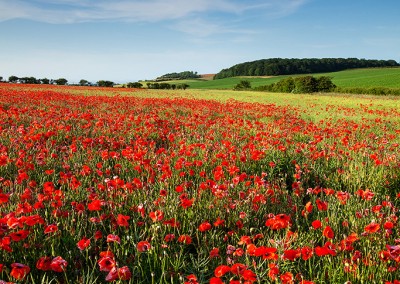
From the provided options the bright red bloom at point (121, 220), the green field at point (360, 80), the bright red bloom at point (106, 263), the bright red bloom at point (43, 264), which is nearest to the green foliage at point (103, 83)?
the green field at point (360, 80)

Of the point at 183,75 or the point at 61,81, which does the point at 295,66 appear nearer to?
the point at 183,75

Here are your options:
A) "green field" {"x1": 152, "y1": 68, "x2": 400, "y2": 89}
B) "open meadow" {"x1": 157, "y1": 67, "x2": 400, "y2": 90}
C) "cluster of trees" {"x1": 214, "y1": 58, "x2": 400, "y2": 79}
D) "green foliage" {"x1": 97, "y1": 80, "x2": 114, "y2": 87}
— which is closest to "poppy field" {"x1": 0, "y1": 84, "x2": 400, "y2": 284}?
"open meadow" {"x1": 157, "y1": 67, "x2": 400, "y2": 90}

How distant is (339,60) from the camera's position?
118 m

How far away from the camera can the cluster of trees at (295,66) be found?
4215 inches

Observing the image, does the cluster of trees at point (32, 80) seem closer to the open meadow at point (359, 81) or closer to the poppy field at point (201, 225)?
the open meadow at point (359, 81)

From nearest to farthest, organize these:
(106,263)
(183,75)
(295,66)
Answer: (106,263)
(295,66)
(183,75)

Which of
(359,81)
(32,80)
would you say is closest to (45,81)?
(32,80)

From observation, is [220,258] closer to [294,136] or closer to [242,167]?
[242,167]

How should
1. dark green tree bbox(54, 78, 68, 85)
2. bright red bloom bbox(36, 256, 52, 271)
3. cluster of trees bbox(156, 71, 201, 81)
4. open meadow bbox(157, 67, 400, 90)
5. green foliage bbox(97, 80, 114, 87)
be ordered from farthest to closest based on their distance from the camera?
1. cluster of trees bbox(156, 71, 201, 81)
2. green foliage bbox(97, 80, 114, 87)
3. dark green tree bbox(54, 78, 68, 85)
4. open meadow bbox(157, 67, 400, 90)
5. bright red bloom bbox(36, 256, 52, 271)

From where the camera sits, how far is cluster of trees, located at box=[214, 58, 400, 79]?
351ft

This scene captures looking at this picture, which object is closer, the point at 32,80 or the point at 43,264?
the point at 43,264

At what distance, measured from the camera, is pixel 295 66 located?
10794 cm

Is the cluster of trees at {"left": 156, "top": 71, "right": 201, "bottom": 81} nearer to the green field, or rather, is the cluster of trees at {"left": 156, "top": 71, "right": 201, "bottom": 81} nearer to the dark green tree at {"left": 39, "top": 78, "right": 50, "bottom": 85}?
the green field

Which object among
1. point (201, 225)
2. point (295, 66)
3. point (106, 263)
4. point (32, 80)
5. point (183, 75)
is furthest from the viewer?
point (183, 75)
